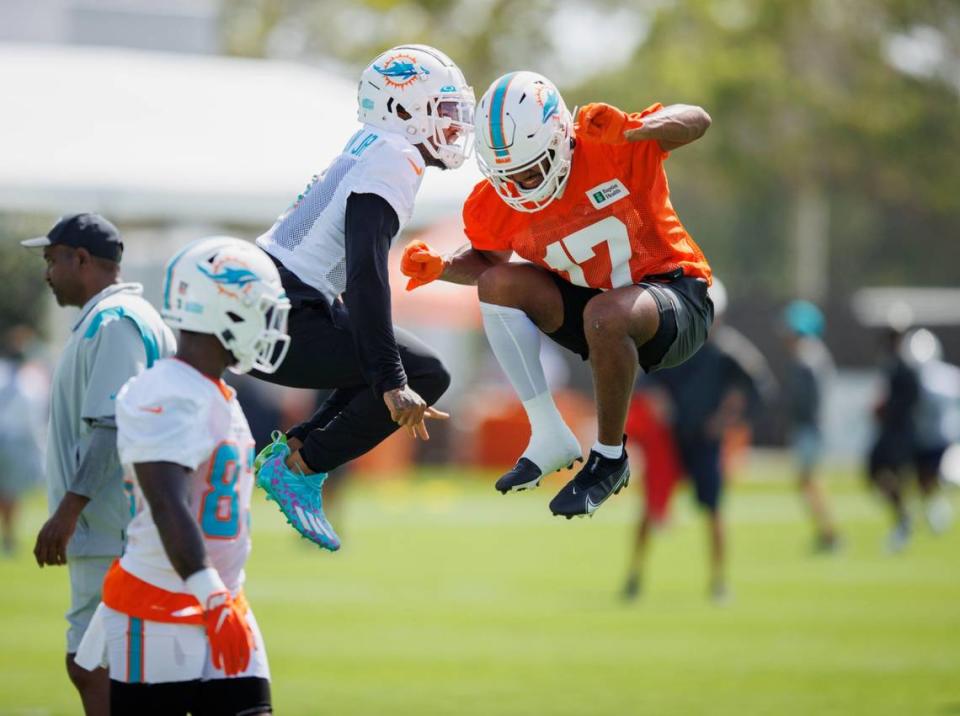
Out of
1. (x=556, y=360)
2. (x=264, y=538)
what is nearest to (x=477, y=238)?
(x=264, y=538)

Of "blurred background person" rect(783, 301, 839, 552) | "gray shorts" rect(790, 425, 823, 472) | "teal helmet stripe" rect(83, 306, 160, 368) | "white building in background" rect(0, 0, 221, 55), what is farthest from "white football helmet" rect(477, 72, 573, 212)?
"white building in background" rect(0, 0, 221, 55)

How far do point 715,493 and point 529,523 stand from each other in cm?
898

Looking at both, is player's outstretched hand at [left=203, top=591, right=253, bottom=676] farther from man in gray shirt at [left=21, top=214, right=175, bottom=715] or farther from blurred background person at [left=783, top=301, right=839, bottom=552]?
blurred background person at [left=783, top=301, right=839, bottom=552]

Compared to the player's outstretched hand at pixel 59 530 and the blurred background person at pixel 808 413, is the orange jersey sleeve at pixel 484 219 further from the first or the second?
the blurred background person at pixel 808 413

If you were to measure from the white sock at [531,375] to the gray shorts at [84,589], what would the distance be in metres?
1.93

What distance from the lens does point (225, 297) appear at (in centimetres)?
532

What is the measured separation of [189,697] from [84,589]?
1.67m

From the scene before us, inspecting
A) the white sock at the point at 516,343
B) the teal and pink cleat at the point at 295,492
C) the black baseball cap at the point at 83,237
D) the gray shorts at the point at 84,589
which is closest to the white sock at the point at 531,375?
the white sock at the point at 516,343

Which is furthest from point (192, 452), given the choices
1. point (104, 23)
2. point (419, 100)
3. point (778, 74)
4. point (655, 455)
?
point (778, 74)

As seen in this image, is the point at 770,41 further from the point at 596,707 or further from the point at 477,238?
the point at 477,238

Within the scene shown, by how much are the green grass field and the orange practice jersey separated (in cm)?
588

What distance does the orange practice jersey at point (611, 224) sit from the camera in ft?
19.6

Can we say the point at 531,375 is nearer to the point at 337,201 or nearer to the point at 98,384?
the point at 337,201

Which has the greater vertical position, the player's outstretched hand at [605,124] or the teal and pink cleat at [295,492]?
the player's outstretched hand at [605,124]
